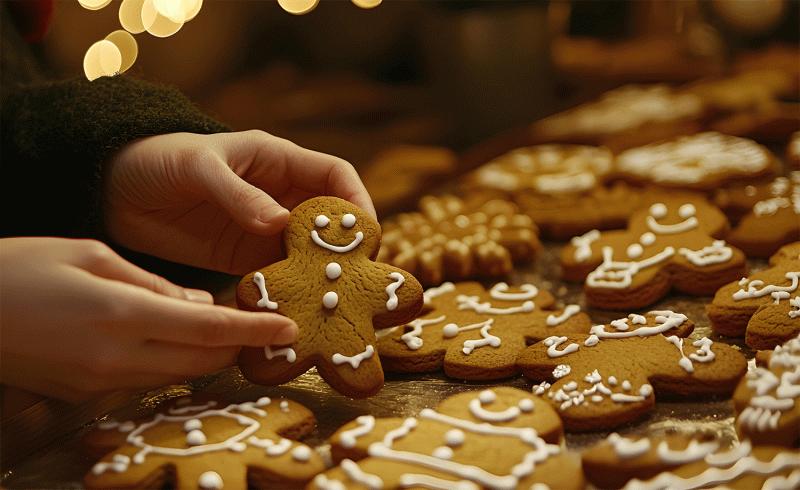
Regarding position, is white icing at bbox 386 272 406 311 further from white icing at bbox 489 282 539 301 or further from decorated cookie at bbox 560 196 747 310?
decorated cookie at bbox 560 196 747 310

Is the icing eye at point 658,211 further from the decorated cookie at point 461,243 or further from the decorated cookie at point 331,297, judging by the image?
the decorated cookie at point 331,297

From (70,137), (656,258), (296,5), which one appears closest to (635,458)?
(656,258)

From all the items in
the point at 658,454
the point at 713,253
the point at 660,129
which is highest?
the point at 660,129

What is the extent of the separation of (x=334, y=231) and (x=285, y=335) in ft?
0.76

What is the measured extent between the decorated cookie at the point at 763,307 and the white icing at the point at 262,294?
0.81 m

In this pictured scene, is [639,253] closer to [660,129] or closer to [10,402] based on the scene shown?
[660,129]

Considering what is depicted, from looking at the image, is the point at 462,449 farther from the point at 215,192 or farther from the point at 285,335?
the point at 215,192

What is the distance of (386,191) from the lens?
207cm

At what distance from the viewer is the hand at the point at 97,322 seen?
3.00 feet

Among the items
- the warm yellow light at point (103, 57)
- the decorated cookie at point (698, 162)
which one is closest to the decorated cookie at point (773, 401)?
the decorated cookie at point (698, 162)

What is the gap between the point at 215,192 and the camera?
3.82 ft

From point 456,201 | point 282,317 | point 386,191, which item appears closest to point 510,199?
point 456,201

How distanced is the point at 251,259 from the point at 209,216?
0.44 ft

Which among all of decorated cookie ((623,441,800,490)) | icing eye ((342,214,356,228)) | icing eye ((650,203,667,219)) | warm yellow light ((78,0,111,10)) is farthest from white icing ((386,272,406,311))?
warm yellow light ((78,0,111,10))
